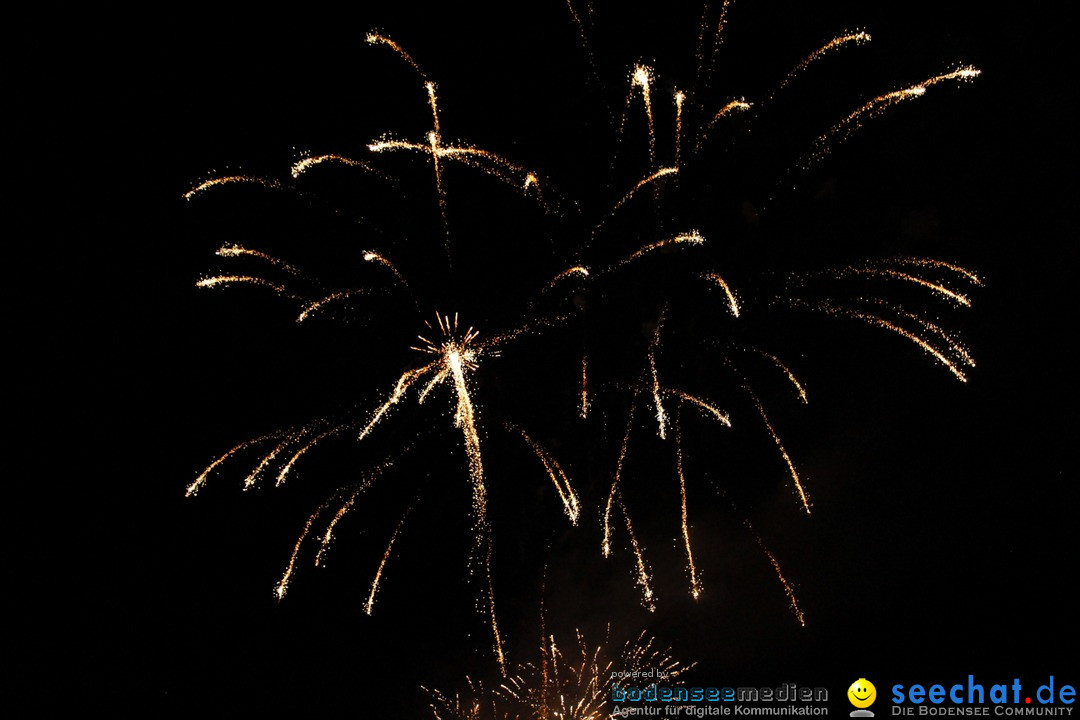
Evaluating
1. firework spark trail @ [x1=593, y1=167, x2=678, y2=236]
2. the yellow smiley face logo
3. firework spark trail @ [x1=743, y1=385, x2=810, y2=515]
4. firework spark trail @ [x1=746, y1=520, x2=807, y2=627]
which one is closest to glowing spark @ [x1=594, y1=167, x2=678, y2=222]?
firework spark trail @ [x1=593, y1=167, x2=678, y2=236]

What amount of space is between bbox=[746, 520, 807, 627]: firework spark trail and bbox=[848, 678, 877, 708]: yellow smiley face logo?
1326mm

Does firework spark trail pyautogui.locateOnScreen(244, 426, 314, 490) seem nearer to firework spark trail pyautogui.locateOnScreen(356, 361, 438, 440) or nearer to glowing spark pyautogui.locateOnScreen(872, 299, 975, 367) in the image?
firework spark trail pyautogui.locateOnScreen(356, 361, 438, 440)

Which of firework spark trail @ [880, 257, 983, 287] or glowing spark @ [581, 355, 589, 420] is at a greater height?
firework spark trail @ [880, 257, 983, 287]

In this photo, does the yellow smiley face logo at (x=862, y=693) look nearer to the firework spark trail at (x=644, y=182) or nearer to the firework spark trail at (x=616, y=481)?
the firework spark trail at (x=616, y=481)

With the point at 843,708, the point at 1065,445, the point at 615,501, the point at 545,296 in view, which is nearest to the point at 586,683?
the point at 615,501

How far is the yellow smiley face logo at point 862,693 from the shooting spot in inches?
412

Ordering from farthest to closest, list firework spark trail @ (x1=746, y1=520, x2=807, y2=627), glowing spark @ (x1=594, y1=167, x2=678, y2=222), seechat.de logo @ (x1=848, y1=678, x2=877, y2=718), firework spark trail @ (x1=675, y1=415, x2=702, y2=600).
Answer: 1. seechat.de logo @ (x1=848, y1=678, x2=877, y2=718)
2. firework spark trail @ (x1=746, y1=520, x2=807, y2=627)
3. firework spark trail @ (x1=675, y1=415, x2=702, y2=600)
4. glowing spark @ (x1=594, y1=167, x2=678, y2=222)

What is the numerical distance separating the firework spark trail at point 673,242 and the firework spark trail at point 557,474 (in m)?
2.65

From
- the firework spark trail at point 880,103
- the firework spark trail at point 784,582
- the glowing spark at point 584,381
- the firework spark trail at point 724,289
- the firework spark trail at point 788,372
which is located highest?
the firework spark trail at point 880,103

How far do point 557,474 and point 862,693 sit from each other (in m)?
6.59

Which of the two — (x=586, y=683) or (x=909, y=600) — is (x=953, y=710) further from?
(x=586, y=683)

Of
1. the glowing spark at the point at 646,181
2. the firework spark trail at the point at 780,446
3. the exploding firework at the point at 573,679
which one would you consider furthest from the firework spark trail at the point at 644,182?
the exploding firework at the point at 573,679

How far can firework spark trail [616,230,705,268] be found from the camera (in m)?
7.84

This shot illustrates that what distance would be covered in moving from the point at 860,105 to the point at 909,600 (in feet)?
26.3
